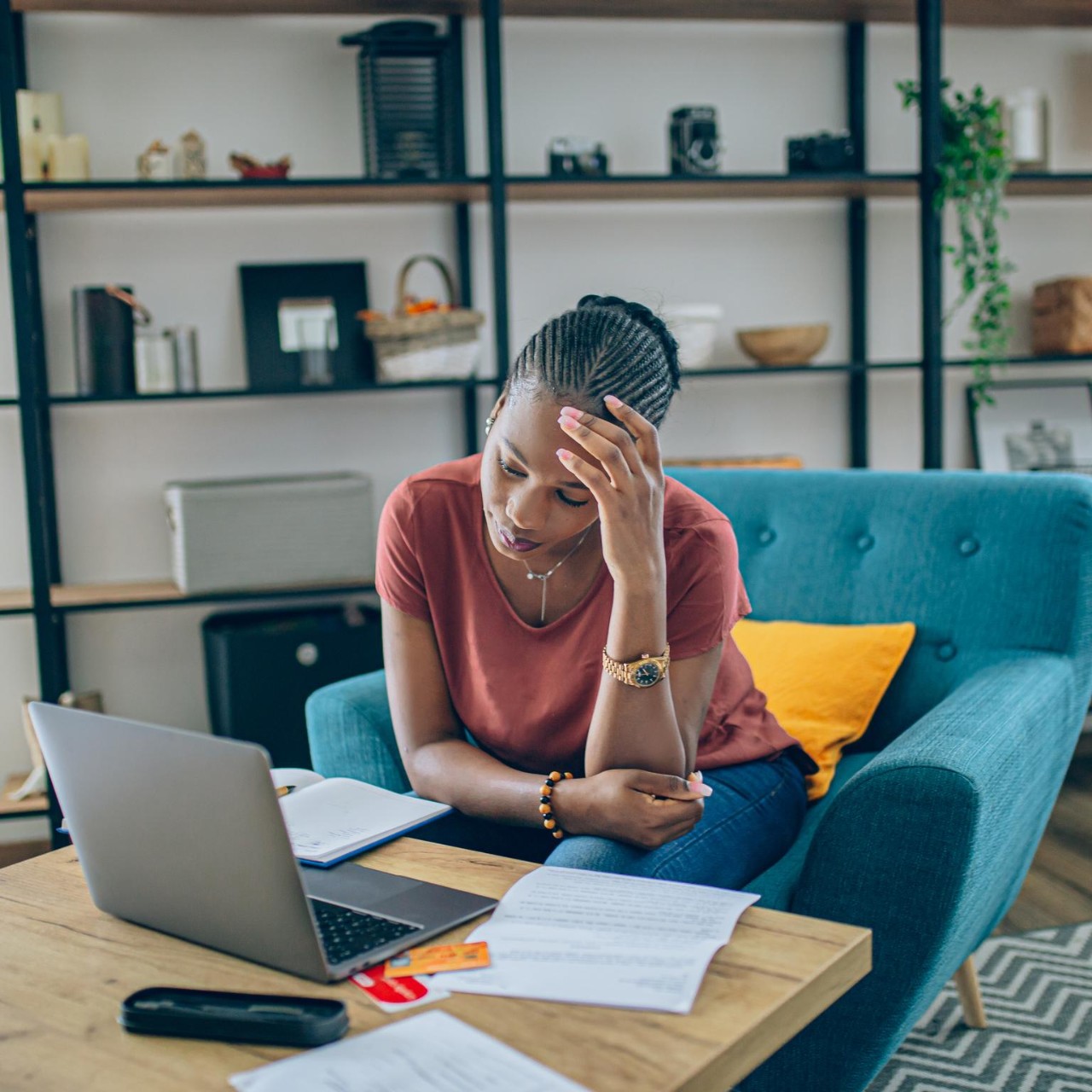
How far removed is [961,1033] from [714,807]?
2.51 feet

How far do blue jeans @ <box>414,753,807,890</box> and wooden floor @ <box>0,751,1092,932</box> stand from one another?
95 centimetres

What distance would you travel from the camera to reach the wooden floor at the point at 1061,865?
2270 mm

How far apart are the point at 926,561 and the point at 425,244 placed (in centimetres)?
169

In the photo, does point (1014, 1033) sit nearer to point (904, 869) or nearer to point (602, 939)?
point (904, 869)

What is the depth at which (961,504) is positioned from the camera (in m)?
1.80

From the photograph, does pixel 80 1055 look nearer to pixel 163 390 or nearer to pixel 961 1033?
pixel 961 1033

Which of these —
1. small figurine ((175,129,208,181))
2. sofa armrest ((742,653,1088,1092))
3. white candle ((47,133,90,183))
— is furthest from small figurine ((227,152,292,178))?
sofa armrest ((742,653,1088,1092))

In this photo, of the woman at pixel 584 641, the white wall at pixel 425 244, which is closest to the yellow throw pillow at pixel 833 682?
the woman at pixel 584 641

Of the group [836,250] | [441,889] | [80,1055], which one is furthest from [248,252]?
[80,1055]

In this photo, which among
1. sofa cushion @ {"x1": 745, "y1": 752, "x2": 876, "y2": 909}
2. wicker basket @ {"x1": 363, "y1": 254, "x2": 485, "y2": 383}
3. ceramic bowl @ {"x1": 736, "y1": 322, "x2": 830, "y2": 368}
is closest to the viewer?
sofa cushion @ {"x1": 745, "y1": 752, "x2": 876, "y2": 909}

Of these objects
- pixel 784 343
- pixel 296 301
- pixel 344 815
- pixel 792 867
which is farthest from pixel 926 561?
pixel 296 301

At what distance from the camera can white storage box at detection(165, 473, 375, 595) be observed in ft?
8.70

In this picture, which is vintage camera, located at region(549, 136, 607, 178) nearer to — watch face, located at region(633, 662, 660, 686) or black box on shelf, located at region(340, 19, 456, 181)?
black box on shelf, located at region(340, 19, 456, 181)

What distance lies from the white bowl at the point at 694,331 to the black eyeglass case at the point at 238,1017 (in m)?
2.25
